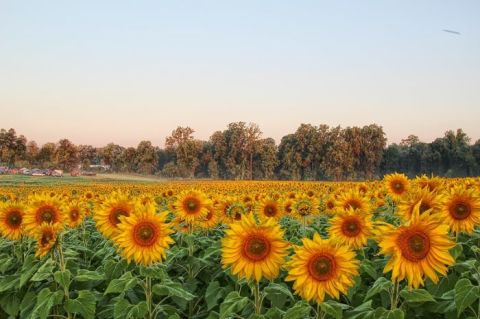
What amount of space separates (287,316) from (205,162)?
97768mm

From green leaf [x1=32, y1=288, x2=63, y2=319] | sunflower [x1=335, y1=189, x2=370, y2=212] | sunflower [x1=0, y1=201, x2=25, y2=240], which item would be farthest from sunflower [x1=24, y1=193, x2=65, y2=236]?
sunflower [x1=335, y1=189, x2=370, y2=212]

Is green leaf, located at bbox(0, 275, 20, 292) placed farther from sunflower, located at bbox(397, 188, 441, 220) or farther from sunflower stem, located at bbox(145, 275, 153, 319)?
sunflower, located at bbox(397, 188, 441, 220)

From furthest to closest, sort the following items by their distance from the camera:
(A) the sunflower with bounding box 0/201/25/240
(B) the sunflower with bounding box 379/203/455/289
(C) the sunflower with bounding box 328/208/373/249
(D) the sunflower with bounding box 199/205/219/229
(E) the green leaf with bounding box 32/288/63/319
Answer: (D) the sunflower with bounding box 199/205/219/229, (A) the sunflower with bounding box 0/201/25/240, (C) the sunflower with bounding box 328/208/373/249, (E) the green leaf with bounding box 32/288/63/319, (B) the sunflower with bounding box 379/203/455/289

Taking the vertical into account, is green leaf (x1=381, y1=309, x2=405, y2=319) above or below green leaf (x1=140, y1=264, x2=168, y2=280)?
below

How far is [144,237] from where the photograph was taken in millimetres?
4391

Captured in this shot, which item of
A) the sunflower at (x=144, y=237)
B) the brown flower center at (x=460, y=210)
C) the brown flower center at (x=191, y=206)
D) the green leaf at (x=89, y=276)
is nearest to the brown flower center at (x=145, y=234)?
the sunflower at (x=144, y=237)

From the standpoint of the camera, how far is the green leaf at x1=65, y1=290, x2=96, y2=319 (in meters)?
4.69

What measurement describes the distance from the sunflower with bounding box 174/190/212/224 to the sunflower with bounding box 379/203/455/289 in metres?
3.36

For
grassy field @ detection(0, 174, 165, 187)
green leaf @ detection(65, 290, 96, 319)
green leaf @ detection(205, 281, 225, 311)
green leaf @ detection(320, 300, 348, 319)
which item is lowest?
grassy field @ detection(0, 174, 165, 187)

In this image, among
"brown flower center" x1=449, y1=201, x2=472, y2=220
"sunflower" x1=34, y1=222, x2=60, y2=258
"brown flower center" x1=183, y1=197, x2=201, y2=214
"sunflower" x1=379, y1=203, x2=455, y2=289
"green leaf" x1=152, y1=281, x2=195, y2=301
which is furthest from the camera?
"brown flower center" x1=183, y1=197, x2=201, y2=214

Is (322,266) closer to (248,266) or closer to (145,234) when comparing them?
(248,266)

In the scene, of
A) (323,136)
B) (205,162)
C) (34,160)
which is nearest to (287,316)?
(323,136)

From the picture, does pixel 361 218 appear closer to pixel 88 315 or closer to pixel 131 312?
pixel 131 312

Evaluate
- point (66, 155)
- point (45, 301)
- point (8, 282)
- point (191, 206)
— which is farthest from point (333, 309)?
point (66, 155)
